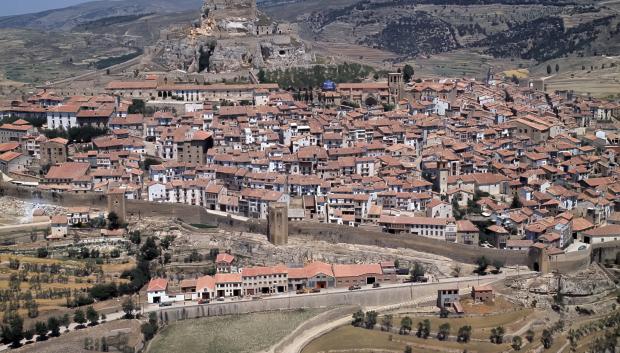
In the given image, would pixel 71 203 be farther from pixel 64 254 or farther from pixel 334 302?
pixel 334 302

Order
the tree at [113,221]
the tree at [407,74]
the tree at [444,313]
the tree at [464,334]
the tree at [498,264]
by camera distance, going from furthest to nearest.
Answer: the tree at [407,74], the tree at [113,221], the tree at [498,264], the tree at [444,313], the tree at [464,334]

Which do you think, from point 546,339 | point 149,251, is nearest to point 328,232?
point 149,251

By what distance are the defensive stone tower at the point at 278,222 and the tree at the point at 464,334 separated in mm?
7354

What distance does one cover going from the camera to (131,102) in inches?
1537

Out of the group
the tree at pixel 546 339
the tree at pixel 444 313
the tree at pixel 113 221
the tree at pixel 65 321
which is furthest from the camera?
the tree at pixel 113 221

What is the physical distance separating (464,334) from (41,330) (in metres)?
11.1

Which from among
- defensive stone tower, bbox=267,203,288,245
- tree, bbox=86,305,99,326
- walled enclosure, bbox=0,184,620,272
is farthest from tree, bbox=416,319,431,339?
tree, bbox=86,305,99,326

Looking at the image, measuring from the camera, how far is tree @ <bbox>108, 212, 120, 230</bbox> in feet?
99.3

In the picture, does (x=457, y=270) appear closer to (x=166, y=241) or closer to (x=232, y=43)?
(x=166, y=241)

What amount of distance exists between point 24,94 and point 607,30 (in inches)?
1588

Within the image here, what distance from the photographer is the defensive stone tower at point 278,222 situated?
2934 cm

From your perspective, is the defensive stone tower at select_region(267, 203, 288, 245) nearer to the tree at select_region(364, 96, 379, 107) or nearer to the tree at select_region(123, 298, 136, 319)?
the tree at select_region(123, 298, 136, 319)

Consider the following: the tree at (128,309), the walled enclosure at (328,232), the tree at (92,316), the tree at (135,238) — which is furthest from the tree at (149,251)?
the tree at (92,316)

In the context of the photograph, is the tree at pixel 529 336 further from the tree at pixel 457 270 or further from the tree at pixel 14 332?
the tree at pixel 14 332
